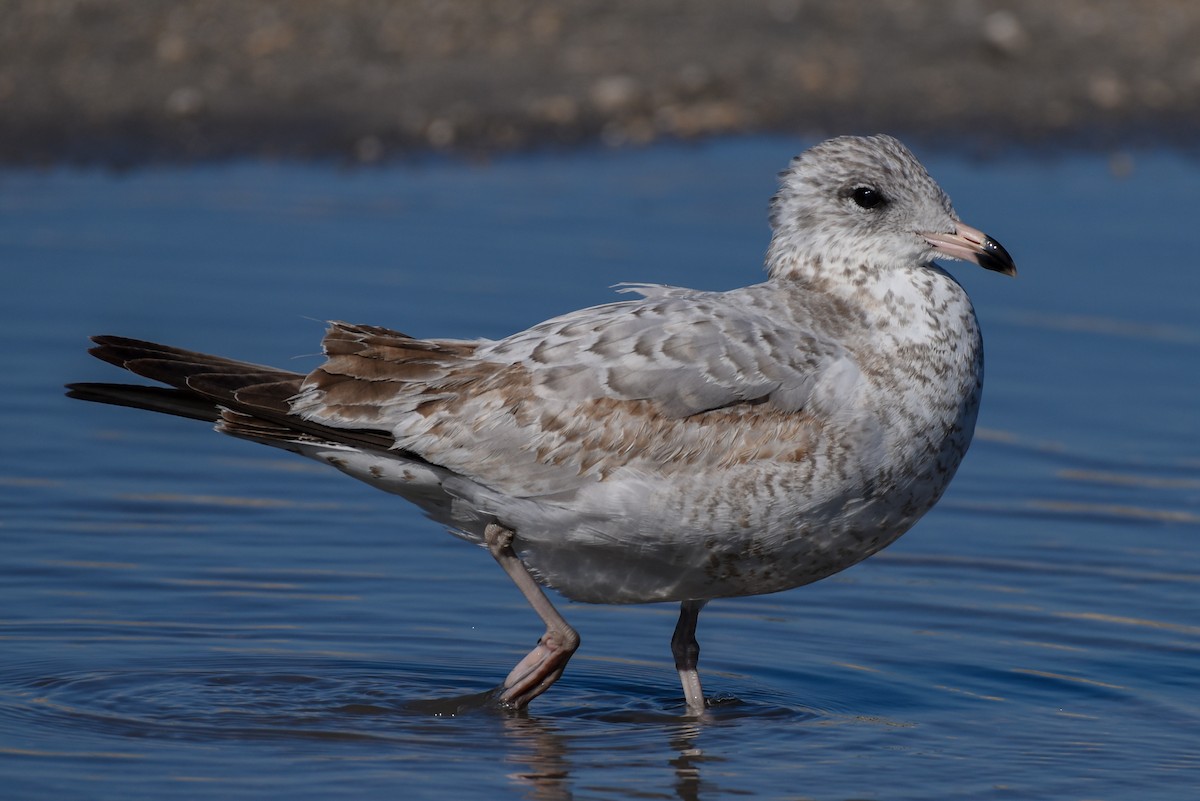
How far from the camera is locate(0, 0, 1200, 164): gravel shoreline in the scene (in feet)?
53.6

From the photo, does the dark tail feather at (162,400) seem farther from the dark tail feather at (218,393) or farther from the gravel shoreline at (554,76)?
the gravel shoreline at (554,76)

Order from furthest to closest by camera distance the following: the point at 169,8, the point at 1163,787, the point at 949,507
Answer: the point at 169,8
the point at 949,507
the point at 1163,787

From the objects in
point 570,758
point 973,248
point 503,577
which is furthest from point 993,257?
point 503,577

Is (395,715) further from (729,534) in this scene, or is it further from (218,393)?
(729,534)

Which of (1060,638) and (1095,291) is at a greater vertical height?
(1095,291)

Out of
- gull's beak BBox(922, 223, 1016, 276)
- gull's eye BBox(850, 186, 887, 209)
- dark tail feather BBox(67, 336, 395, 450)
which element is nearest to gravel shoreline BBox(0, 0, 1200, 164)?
dark tail feather BBox(67, 336, 395, 450)

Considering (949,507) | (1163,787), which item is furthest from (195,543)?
(1163,787)

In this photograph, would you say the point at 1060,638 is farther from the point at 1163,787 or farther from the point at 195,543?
the point at 195,543

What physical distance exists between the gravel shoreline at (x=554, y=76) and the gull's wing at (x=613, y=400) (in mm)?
8969

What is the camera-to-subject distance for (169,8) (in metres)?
17.5

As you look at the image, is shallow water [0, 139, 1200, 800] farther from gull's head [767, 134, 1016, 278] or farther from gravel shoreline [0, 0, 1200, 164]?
gull's head [767, 134, 1016, 278]

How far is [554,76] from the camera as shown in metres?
17.2

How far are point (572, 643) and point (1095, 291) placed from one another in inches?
253

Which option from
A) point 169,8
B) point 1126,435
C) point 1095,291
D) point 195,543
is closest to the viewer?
point 195,543
